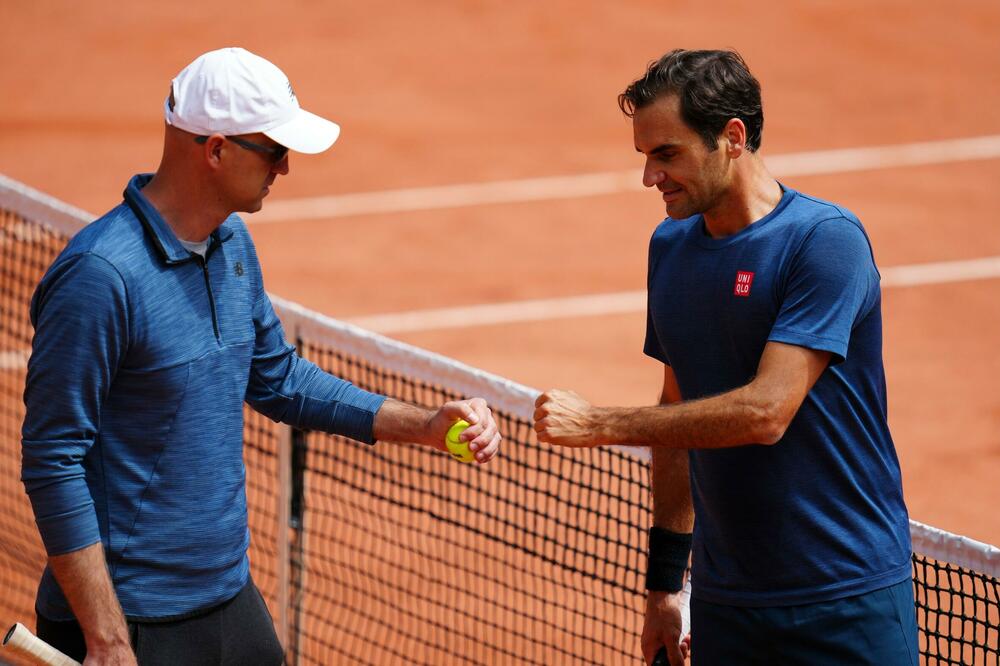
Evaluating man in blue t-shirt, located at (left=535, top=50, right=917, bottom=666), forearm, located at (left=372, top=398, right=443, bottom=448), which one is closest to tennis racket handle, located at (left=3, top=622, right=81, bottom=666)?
forearm, located at (left=372, top=398, right=443, bottom=448)

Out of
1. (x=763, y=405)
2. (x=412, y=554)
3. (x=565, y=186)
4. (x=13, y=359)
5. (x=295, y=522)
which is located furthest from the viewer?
(x=565, y=186)

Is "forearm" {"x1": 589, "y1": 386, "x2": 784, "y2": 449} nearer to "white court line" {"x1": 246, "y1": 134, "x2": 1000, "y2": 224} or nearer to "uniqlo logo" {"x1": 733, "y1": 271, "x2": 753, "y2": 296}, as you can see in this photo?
"uniqlo logo" {"x1": 733, "y1": 271, "x2": 753, "y2": 296}

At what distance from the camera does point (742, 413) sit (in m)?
3.42

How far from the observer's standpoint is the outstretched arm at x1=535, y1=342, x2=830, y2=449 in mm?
3418

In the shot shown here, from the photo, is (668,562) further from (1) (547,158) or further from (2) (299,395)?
(1) (547,158)

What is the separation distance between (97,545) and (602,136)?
12.8 m

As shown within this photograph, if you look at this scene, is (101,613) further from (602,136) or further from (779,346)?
(602,136)

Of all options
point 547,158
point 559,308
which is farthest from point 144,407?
point 547,158

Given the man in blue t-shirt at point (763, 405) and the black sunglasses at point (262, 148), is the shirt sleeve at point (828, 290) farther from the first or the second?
the black sunglasses at point (262, 148)

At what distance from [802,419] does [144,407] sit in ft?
5.39

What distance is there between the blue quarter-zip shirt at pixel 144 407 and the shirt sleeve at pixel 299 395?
0.12 meters

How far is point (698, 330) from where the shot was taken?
3732 millimetres

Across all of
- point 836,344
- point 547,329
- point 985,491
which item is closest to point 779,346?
point 836,344

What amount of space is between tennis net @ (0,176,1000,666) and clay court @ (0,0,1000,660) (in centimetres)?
205
